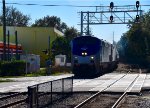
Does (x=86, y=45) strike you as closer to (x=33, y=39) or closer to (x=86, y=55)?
(x=86, y=55)

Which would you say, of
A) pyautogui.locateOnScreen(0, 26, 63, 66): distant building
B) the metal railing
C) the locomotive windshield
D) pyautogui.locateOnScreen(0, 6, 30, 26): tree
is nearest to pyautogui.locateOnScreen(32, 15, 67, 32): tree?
pyautogui.locateOnScreen(0, 6, 30, 26): tree

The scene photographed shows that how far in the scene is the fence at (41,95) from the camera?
17.7 meters

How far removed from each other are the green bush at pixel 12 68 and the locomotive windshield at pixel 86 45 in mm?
8862

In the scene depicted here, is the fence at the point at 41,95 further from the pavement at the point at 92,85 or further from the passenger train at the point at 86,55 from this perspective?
the passenger train at the point at 86,55

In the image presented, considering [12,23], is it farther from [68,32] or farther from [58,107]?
[58,107]

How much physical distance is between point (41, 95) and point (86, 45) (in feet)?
85.9

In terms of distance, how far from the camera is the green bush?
171 ft

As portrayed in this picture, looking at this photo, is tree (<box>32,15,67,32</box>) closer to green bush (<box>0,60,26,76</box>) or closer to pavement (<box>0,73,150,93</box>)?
green bush (<box>0,60,26,76</box>)

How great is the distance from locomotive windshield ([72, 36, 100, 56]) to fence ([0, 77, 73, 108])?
58.1 ft

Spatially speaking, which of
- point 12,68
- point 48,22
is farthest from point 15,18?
point 12,68

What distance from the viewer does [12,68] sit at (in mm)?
53625

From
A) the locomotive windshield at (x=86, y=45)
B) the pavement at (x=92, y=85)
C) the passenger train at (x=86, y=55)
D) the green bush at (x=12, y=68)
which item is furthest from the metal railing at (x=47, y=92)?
the green bush at (x=12, y=68)

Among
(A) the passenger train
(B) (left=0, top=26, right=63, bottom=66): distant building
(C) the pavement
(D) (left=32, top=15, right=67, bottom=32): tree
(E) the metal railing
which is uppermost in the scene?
(D) (left=32, top=15, right=67, bottom=32): tree

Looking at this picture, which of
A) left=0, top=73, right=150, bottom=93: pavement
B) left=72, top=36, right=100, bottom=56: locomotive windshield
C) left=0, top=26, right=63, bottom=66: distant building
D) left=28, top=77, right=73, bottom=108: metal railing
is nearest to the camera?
left=28, top=77, right=73, bottom=108: metal railing
